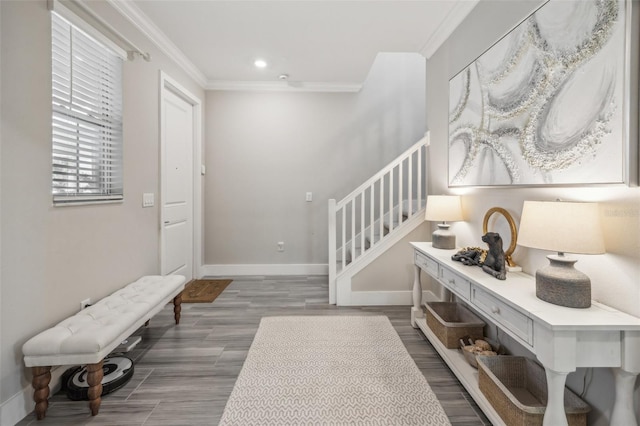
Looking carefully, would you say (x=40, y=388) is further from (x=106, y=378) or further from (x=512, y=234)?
(x=512, y=234)

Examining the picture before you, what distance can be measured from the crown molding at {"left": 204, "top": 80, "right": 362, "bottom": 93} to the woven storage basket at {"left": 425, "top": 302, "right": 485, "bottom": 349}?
122 inches

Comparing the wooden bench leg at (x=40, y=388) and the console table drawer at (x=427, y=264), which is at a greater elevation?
the console table drawer at (x=427, y=264)

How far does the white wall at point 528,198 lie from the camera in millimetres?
1159

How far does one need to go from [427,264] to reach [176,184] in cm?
286

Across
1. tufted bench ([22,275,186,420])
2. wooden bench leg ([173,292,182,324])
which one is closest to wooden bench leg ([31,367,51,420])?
tufted bench ([22,275,186,420])

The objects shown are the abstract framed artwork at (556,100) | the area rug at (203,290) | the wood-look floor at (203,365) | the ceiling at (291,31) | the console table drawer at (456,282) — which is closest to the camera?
the abstract framed artwork at (556,100)

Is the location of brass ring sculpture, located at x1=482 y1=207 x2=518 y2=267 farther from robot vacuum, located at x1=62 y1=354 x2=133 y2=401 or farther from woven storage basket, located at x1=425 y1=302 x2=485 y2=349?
robot vacuum, located at x1=62 y1=354 x2=133 y2=401

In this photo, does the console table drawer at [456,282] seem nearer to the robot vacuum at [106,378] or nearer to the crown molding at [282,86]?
the robot vacuum at [106,378]

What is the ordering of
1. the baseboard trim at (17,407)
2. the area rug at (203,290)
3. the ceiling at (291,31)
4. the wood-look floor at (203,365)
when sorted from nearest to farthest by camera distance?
1. the baseboard trim at (17,407)
2. the wood-look floor at (203,365)
3. the ceiling at (291,31)
4. the area rug at (203,290)

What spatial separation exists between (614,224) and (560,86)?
2.26 ft

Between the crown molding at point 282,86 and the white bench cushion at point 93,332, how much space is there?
3.03 metres

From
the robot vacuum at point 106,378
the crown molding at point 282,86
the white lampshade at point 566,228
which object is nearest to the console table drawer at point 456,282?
the white lampshade at point 566,228

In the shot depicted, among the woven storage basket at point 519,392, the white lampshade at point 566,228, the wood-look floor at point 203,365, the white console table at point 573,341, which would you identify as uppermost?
the white lampshade at point 566,228

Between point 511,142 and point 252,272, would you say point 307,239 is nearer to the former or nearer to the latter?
point 252,272
